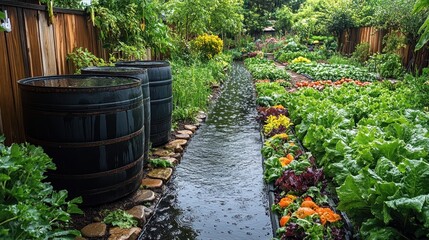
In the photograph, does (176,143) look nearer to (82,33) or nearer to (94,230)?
(82,33)

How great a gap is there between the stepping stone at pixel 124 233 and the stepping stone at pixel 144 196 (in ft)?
1.52

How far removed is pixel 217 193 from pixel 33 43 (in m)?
2.42

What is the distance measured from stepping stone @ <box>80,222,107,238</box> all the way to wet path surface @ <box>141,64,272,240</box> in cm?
31

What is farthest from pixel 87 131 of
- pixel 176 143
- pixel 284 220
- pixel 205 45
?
pixel 205 45

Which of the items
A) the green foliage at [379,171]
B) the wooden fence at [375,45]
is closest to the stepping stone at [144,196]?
the green foliage at [379,171]

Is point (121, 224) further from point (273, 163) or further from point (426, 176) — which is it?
point (426, 176)

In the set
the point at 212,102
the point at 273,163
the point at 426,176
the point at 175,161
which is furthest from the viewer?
the point at 212,102

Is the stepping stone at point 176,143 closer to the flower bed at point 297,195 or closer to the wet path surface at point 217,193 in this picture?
the wet path surface at point 217,193

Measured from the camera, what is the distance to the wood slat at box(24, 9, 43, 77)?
3.62 m

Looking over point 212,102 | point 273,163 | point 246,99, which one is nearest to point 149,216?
point 273,163

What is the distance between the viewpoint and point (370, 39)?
15.1m

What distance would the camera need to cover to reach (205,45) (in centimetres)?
1250

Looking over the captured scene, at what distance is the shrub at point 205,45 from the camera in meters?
12.4

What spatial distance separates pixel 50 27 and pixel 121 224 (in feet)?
8.01
